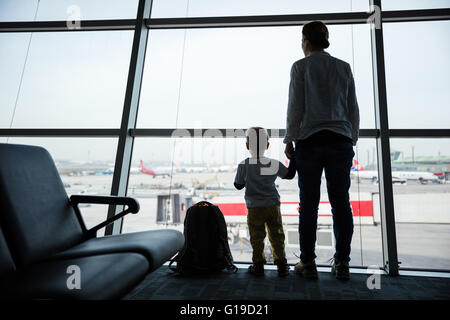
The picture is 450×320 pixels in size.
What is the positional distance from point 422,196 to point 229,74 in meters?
1.84

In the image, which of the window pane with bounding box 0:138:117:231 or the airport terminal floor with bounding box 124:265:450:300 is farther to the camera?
the window pane with bounding box 0:138:117:231

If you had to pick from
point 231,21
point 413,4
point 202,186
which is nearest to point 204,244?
point 202,186

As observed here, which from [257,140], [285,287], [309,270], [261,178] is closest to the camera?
[285,287]

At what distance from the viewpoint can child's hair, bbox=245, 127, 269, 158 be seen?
5.95ft

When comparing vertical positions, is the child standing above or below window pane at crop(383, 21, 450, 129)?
below

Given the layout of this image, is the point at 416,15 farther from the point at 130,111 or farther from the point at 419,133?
the point at 130,111

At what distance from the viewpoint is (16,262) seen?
810 mm

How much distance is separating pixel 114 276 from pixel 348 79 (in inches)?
63.5

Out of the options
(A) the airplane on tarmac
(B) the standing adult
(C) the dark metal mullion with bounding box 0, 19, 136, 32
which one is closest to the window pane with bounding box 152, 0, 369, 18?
(C) the dark metal mullion with bounding box 0, 19, 136, 32

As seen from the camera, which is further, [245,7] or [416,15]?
[245,7]

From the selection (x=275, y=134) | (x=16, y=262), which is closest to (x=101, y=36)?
(x=275, y=134)

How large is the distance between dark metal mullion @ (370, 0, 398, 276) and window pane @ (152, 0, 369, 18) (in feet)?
0.87

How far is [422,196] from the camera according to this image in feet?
6.11

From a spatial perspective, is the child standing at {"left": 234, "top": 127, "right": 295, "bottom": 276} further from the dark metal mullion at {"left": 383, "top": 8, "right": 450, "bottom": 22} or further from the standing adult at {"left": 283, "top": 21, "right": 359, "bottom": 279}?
the dark metal mullion at {"left": 383, "top": 8, "right": 450, "bottom": 22}
